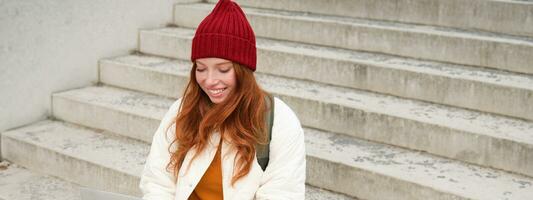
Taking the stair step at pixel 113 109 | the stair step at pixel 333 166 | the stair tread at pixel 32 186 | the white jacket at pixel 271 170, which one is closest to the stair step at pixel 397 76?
the stair step at pixel 113 109

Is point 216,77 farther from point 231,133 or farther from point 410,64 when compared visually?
point 410,64

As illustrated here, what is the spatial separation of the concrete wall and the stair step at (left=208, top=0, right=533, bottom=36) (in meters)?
1.33

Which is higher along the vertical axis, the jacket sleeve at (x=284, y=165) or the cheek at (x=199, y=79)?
the cheek at (x=199, y=79)

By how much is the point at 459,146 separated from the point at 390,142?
0.36 metres

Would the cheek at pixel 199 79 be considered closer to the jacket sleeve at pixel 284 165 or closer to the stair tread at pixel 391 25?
the jacket sleeve at pixel 284 165

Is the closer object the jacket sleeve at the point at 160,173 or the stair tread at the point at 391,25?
the jacket sleeve at the point at 160,173

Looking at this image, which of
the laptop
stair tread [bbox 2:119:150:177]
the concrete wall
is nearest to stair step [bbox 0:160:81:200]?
stair tread [bbox 2:119:150:177]

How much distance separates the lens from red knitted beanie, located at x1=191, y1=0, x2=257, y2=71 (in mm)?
1954

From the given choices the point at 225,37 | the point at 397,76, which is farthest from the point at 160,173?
the point at 397,76

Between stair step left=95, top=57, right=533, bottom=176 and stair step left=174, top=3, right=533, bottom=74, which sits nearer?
stair step left=95, top=57, right=533, bottom=176

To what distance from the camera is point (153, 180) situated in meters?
2.15

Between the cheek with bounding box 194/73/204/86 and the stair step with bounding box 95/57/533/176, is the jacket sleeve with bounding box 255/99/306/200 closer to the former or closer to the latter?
the cheek with bounding box 194/73/204/86

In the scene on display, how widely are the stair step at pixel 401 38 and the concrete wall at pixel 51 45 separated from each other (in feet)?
2.18

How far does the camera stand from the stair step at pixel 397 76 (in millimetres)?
3369
